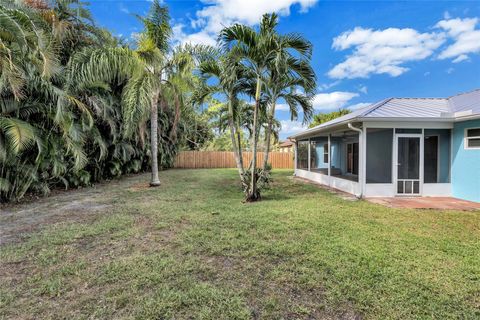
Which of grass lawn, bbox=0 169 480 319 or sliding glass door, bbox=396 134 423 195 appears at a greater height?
sliding glass door, bbox=396 134 423 195

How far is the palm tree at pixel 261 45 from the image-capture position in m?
6.09

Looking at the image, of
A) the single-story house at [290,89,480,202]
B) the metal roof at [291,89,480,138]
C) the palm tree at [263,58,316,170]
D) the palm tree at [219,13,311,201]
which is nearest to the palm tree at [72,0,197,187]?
the palm tree at [219,13,311,201]

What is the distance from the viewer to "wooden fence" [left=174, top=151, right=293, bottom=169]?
1972 cm

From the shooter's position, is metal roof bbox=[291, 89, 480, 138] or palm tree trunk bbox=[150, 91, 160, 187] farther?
palm tree trunk bbox=[150, 91, 160, 187]

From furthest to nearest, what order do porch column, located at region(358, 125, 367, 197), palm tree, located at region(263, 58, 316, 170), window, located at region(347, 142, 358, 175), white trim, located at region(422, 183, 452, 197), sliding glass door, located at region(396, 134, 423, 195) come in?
1. window, located at region(347, 142, 358, 175)
2. white trim, located at region(422, 183, 452, 197)
3. sliding glass door, located at region(396, 134, 423, 195)
4. porch column, located at region(358, 125, 367, 197)
5. palm tree, located at region(263, 58, 316, 170)

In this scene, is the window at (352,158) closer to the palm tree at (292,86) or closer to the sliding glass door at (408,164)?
the sliding glass door at (408,164)

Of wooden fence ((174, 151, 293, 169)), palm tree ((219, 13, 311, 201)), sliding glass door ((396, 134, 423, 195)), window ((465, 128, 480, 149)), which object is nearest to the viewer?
palm tree ((219, 13, 311, 201))

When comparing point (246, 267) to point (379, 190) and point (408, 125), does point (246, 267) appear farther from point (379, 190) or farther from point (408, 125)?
point (408, 125)

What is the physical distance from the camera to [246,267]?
10.0 feet

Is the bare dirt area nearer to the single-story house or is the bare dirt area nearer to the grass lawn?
the grass lawn

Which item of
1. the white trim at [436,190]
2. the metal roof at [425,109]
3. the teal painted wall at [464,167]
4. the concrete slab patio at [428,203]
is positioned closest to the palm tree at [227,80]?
the metal roof at [425,109]

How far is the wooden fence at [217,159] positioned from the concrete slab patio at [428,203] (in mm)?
12907

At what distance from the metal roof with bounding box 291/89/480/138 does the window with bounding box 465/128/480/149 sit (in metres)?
0.51

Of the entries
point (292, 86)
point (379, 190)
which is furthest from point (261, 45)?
point (379, 190)
